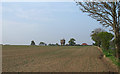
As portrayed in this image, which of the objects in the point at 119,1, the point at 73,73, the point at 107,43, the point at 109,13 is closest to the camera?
the point at 73,73

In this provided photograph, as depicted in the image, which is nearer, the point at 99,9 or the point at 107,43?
the point at 99,9

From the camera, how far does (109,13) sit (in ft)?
45.2

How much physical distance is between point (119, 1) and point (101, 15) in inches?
77.5

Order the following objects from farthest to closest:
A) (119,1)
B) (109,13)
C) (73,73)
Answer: (109,13), (119,1), (73,73)

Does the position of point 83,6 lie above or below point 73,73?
above

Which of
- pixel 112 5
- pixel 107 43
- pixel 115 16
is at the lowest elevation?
pixel 107 43

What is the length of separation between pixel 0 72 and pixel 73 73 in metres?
4.00

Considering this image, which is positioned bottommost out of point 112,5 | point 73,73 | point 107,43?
point 73,73

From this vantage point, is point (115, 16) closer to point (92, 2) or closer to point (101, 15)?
point (101, 15)

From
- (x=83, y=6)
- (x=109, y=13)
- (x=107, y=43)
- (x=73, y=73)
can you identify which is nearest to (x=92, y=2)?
(x=83, y=6)

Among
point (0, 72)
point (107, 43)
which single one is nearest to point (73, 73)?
point (0, 72)

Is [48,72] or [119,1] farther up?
[119,1]

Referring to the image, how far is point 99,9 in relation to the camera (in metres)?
13.8

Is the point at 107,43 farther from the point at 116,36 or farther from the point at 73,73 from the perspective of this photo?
the point at 73,73
